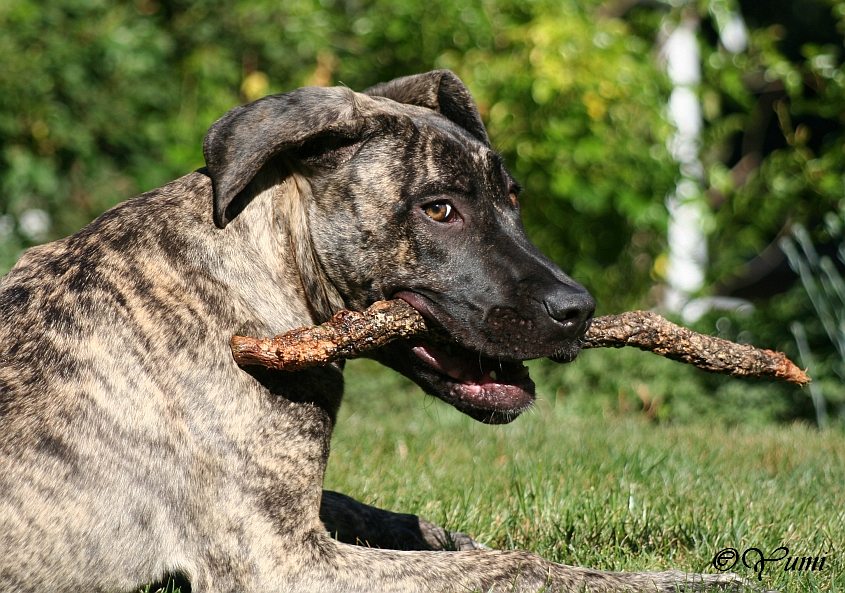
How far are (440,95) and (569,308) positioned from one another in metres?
1.55

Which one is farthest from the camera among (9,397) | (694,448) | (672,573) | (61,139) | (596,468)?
(61,139)

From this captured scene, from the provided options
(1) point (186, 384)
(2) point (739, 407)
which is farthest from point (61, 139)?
(1) point (186, 384)

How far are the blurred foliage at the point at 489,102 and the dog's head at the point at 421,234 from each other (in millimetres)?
4843

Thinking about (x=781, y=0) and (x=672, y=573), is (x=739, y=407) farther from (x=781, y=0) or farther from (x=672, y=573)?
(x=781, y=0)

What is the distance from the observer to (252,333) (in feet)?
12.3

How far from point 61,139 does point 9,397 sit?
6.33 meters

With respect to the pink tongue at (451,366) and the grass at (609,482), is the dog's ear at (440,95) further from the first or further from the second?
the grass at (609,482)

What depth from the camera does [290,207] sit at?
13.0 ft

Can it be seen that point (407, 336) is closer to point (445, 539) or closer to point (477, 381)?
point (477, 381)

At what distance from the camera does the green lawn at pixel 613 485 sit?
4215 mm

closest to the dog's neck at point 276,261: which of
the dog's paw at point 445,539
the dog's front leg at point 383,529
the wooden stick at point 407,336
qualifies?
the wooden stick at point 407,336

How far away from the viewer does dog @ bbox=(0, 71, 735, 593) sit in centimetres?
354

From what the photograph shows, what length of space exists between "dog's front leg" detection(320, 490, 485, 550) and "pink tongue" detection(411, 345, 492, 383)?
0.78 m

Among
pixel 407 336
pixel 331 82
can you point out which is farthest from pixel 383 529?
pixel 331 82
